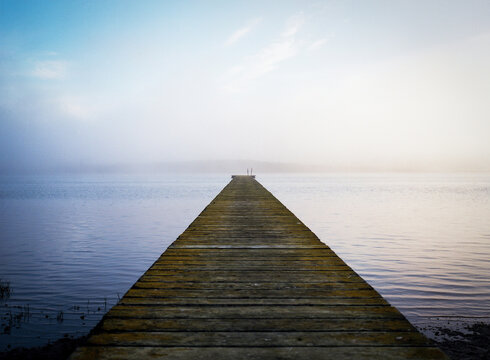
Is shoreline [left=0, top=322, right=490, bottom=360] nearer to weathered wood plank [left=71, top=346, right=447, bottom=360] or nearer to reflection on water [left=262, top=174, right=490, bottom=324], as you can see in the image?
reflection on water [left=262, top=174, right=490, bottom=324]

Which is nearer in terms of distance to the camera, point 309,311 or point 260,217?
point 309,311

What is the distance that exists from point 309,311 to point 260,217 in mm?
6985

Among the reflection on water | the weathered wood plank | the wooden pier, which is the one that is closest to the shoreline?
the reflection on water

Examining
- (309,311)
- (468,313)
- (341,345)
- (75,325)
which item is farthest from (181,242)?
(468,313)

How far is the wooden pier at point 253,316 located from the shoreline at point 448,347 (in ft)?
7.35

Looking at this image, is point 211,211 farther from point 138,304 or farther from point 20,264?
point 138,304

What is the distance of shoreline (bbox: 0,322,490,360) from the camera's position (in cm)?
534

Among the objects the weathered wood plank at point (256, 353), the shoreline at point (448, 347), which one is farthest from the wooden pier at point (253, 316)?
the shoreline at point (448, 347)

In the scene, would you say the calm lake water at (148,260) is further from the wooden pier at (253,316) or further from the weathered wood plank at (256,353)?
the weathered wood plank at (256,353)

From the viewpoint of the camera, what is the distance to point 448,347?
5.63 m

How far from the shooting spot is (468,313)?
24.2 ft

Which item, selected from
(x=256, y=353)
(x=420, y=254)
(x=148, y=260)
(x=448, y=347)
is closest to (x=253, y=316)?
(x=256, y=353)

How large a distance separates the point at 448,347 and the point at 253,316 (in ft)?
14.1

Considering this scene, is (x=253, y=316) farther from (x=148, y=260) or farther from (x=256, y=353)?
(x=148, y=260)
